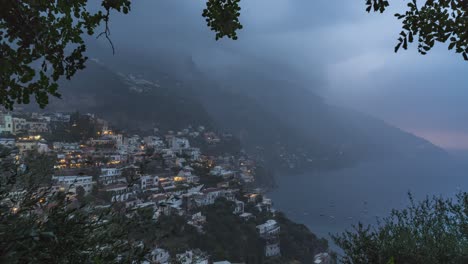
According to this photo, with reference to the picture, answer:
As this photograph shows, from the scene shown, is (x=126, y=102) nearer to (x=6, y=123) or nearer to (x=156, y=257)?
(x=6, y=123)


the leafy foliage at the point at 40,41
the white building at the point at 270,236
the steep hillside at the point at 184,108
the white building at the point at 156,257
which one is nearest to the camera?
the leafy foliage at the point at 40,41

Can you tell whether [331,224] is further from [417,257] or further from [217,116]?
[217,116]

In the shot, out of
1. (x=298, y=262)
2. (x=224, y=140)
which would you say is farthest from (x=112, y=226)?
(x=224, y=140)

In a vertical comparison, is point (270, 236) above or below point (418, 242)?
below

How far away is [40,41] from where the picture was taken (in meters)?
2.18

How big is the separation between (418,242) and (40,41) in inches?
289

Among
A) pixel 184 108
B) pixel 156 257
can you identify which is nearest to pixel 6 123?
pixel 156 257

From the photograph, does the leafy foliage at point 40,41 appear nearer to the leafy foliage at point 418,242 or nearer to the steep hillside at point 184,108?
the leafy foliage at point 418,242

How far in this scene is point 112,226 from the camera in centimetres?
329

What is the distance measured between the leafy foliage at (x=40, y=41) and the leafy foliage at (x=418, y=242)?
18.8ft

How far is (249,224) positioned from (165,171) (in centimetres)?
1768

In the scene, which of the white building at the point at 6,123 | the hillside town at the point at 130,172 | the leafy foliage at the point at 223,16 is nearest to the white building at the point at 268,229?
the hillside town at the point at 130,172

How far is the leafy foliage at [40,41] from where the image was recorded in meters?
2.04

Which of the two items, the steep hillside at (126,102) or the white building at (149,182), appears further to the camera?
the steep hillside at (126,102)
